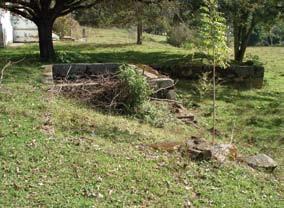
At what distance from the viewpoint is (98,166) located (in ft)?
19.0

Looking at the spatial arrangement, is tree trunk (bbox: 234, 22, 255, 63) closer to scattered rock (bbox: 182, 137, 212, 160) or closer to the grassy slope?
the grassy slope

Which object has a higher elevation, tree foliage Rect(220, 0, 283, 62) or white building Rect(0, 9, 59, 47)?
tree foliage Rect(220, 0, 283, 62)

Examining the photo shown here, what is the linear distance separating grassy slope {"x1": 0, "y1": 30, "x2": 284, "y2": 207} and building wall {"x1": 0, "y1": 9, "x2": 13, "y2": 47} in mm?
11883

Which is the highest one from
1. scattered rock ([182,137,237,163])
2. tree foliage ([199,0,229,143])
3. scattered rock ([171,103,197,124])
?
tree foliage ([199,0,229,143])

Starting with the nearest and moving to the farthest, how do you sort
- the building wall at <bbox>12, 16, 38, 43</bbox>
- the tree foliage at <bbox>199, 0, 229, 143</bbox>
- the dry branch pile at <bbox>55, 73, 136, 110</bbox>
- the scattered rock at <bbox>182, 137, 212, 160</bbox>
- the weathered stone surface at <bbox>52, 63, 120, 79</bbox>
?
the scattered rock at <bbox>182, 137, 212, 160</bbox>, the tree foliage at <bbox>199, 0, 229, 143</bbox>, the dry branch pile at <bbox>55, 73, 136, 110</bbox>, the weathered stone surface at <bbox>52, 63, 120, 79</bbox>, the building wall at <bbox>12, 16, 38, 43</bbox>

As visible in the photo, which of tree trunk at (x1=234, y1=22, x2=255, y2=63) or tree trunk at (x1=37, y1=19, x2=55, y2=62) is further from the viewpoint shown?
tree trunk at (x1=234, y1=22, x2=255, y2=63)

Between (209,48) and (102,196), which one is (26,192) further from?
(209,48)

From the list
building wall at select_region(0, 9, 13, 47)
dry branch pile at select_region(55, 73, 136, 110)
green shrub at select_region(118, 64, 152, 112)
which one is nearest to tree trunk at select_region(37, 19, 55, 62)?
dry branch pile at select_region(55, 73, 136, 110)

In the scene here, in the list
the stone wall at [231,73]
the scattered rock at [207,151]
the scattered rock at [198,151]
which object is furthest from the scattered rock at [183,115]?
the stone wall at [231,73]

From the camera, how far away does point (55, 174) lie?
5473 mm

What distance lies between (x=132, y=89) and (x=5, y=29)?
1369 cm

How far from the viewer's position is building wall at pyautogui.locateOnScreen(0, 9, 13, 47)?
2000 cm

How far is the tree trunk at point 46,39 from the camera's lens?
45.1 ft

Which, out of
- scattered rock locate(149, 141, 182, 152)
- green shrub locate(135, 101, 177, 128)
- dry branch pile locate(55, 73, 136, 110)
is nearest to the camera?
scattered rock locate(149, 141, 182, 152)
